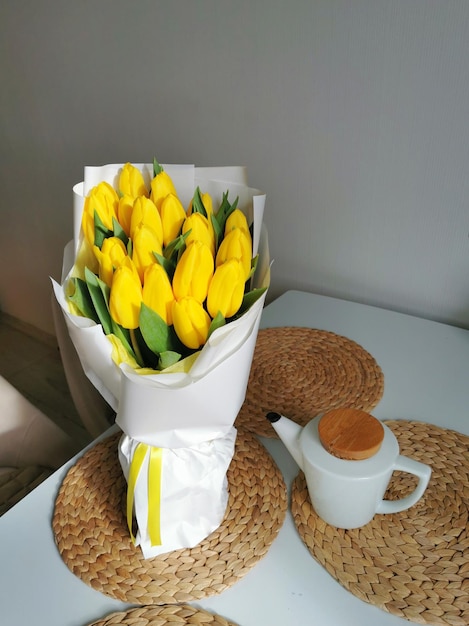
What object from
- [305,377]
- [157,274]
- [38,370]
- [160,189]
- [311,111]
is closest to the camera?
[157,274]

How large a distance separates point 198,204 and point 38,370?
5.51ft

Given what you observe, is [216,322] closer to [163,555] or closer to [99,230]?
[99,230]

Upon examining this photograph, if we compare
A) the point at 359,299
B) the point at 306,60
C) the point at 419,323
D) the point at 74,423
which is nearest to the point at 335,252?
the point at 359,299

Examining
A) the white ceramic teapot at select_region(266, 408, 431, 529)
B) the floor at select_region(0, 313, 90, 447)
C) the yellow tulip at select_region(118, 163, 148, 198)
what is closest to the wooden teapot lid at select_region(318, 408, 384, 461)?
the white ceramic teapot at select_region(266, 408, 431, 529)

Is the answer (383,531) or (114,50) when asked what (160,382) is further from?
(114,50)

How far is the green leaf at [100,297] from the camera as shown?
50cm

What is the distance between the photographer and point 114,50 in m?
1.22

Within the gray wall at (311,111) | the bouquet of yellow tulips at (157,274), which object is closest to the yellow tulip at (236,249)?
the bouquet of yellow tulips at (157,274)

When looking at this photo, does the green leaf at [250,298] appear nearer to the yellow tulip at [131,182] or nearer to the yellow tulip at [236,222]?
the yellow tulip at [236,222]

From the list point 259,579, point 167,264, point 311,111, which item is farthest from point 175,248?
point 311,111

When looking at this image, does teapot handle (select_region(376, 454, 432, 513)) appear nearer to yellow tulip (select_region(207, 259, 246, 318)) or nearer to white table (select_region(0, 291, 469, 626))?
white table (select_region(0, 291, 469, 626))

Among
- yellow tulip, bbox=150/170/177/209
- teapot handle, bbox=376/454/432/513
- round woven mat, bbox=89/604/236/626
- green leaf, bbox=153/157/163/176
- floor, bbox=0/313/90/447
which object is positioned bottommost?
floor, bbox=0/313/90/447

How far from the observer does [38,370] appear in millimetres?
2053

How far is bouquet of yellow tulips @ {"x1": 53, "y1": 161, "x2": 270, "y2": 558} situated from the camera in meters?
0.47
